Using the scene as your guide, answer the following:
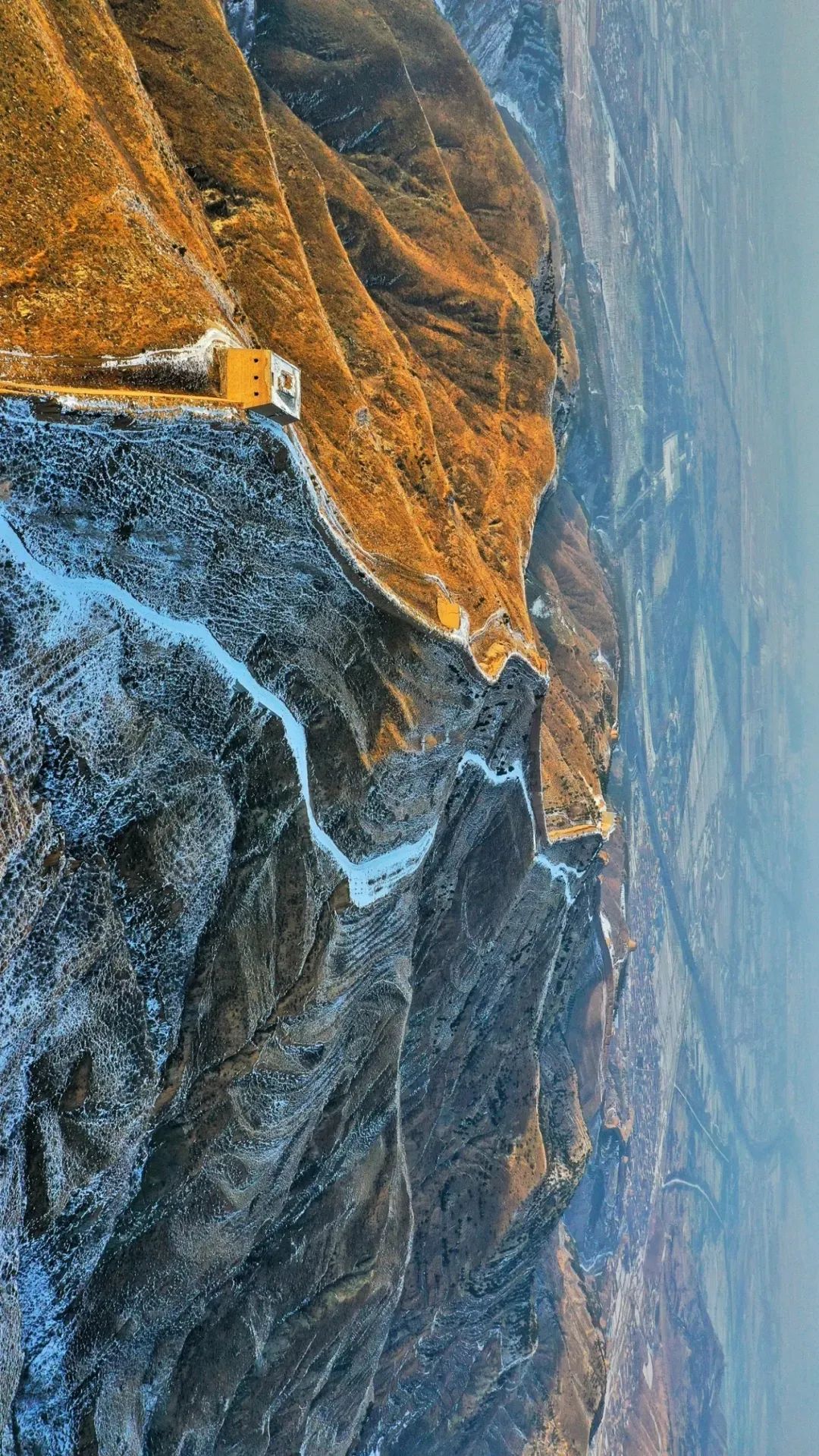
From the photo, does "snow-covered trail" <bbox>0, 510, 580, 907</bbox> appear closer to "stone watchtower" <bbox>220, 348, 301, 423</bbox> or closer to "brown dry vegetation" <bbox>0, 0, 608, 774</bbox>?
"brown dry vegetation" <bbox>0, 0, 608, 774</bbox>

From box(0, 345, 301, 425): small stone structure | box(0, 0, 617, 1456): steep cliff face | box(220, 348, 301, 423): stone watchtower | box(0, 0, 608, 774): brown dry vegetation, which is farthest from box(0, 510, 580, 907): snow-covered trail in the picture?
box(220, 348, 301, 423): stone watchtower

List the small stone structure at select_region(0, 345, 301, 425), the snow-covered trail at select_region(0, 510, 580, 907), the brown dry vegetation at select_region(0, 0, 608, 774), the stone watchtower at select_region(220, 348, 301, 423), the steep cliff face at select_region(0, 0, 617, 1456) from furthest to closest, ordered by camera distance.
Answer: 1. the snow-covered trail at select_region(0, 510, 580, 907)
2. the steep cliff face at select_region(0, 0, 617, 1456)
3. the stone watchtower at select_region(220, 348, 301, 423)
4. the brown dry vegetation at select_region(0, 0, 608, 774)
5. the small stone structure at select_region(0, 345, 301, 425)

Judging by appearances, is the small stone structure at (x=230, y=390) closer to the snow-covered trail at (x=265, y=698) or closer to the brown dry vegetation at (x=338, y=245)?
the brown dry vegetation at (x=338, y=245)

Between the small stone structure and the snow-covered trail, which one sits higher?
the small stone structure

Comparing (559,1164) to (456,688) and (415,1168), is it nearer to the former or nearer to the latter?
(415,1168)

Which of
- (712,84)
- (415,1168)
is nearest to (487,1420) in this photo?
(415,1168)

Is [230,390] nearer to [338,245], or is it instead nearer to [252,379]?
[252,379]

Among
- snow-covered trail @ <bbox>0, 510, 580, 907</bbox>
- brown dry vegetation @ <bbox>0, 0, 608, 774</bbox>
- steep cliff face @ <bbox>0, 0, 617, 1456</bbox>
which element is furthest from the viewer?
snow-covered trail @ <bbox>0, 510, 580, 907</bbox>

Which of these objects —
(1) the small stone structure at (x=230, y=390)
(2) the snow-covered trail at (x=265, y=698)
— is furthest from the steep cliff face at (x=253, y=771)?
(1) the small stone structure at (x=230, y=390)
